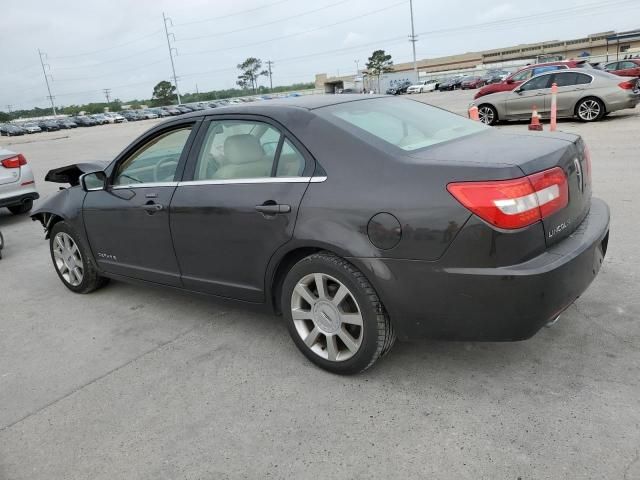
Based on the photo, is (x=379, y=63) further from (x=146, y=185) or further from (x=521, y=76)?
(x=146, y=185)

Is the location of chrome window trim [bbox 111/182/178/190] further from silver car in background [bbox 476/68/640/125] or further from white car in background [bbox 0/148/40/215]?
silver car in background [bbox 476/68/640/125]

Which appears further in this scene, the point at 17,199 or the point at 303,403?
the point at 17,199

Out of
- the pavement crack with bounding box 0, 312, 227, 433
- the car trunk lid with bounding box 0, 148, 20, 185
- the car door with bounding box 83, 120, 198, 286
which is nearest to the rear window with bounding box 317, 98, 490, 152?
the car door with bounding box 83, 120, 198, 286

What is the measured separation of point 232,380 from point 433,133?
6.48 feet

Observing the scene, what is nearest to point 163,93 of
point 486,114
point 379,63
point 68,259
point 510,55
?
point 379,63

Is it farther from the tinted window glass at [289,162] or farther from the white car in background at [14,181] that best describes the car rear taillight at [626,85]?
the white car in background at [14,181]

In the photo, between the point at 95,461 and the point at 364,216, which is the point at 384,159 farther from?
the point at 95,461

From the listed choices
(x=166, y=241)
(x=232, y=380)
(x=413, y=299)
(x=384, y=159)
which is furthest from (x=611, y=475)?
(x=166, y=241)

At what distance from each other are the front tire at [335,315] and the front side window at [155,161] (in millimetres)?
1378

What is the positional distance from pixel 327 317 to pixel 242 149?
4.04 feet

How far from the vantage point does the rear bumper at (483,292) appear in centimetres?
248

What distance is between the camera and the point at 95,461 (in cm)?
261

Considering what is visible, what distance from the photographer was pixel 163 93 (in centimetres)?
11188

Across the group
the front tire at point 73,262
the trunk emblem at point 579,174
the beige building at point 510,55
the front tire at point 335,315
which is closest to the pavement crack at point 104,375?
the front tire at point 335,315
